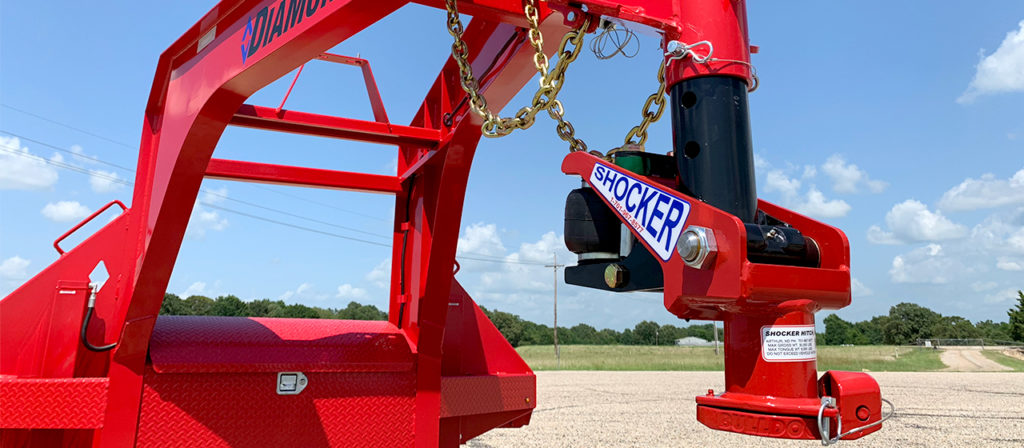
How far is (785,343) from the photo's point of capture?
1853 mm

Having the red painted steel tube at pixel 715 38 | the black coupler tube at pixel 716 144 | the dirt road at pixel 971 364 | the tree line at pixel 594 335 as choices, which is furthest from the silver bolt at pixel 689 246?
the tree line at pixel 594 335

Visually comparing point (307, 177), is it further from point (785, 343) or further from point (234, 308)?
point (234, 308)

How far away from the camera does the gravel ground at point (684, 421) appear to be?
25.1 ft

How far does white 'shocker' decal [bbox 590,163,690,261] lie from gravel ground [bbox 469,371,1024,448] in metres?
4.51

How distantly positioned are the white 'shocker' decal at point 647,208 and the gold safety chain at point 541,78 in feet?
1.01

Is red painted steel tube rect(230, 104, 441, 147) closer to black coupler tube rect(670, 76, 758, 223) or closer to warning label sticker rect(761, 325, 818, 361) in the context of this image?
black coupler tube rect(670, 76, 758, 223)

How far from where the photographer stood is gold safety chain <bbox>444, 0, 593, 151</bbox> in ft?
7.02

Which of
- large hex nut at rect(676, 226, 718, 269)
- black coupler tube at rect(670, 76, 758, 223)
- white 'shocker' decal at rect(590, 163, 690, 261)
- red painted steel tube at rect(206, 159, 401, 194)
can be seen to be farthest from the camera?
red painted steel tube at rect(206, 159, 401, 194)

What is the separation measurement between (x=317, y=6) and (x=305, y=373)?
2.05 metres

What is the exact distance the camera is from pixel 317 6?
2.34m

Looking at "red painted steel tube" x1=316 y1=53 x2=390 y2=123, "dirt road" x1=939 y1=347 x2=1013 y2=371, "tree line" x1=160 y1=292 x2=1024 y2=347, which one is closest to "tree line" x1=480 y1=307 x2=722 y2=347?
"tree line" x1=160 y1=292 x2=1024 y2=347

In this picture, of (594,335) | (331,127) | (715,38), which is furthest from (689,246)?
(594,335)

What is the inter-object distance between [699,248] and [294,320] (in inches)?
136

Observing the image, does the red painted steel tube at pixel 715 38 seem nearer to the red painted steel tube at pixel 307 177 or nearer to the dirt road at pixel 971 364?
the red painted steel tube at pixel 307 177
